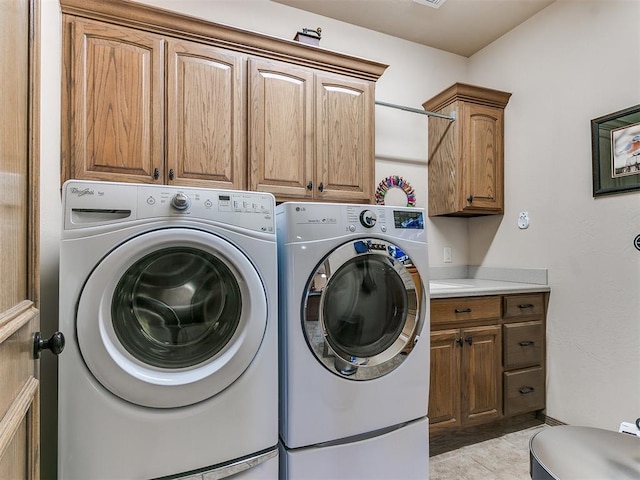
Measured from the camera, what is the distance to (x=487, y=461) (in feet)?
6.32

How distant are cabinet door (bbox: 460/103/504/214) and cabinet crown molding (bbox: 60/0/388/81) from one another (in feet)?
2.64

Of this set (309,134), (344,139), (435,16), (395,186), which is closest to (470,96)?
(435,16)

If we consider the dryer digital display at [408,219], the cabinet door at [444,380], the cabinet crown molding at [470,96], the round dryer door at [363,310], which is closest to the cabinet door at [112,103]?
the round dryer door at [363,310]

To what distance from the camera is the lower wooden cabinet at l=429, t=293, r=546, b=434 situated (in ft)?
6.50

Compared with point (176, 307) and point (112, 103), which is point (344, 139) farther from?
point (176, 307)

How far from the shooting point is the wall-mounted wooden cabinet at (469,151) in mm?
2527

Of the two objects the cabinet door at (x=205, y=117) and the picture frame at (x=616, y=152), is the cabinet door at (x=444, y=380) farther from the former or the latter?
the cabinet door at (x=205, y=117)

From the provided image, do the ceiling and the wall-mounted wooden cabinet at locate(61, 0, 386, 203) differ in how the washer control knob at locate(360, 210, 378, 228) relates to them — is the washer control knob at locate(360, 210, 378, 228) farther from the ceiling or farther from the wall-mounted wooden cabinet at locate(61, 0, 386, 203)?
the ceiling

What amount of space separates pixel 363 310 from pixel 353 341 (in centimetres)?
13

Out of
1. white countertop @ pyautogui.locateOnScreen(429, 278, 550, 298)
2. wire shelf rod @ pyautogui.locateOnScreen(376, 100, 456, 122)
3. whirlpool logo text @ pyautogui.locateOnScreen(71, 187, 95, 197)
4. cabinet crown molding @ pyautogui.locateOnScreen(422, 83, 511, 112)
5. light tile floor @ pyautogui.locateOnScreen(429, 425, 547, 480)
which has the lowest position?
light tile floor @ pyautogui.locateOnScreen(429, 425, 547, 480)

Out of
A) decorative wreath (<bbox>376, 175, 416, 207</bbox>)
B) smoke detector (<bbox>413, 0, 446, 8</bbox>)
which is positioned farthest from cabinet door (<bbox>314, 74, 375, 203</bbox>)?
smoke detector (<bbox>413, 0, 446, 8</bbox>)

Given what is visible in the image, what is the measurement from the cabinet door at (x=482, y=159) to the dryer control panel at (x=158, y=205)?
1725 millimetres

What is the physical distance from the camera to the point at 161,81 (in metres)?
1.72

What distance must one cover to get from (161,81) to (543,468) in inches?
77.6
